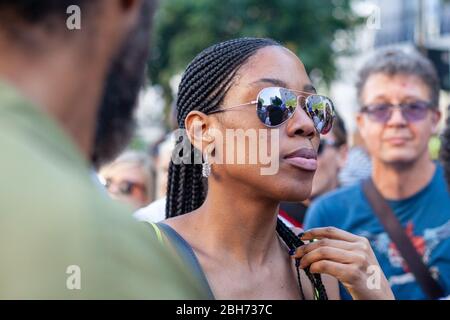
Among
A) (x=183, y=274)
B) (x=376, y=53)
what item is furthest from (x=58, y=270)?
(x=376, y=53)

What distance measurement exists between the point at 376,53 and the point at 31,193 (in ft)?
12.5

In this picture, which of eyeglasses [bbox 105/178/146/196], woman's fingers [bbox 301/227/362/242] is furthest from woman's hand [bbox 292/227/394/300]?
eyeglasses [bbox 105/178/146/196]

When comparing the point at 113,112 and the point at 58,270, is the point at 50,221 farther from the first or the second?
the point at 113,112

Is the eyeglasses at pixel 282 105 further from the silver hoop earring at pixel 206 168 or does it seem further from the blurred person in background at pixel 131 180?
the blurred person in background at pixel 131 180

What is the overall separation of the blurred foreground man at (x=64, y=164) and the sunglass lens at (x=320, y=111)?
121 centimetres

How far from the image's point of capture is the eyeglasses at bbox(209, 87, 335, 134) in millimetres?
2391

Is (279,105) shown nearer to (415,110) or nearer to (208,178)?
(208,178)

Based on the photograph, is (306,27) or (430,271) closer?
(430,271)

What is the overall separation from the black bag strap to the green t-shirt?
8.75 feet

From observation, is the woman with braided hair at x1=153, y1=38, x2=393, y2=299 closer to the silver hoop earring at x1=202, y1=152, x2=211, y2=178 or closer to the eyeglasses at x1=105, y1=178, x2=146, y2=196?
the silver hoop earring at x1=202, y1=152, x2=211, y2=178

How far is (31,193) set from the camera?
40.3 inches

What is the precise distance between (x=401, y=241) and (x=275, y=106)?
5.27 ft

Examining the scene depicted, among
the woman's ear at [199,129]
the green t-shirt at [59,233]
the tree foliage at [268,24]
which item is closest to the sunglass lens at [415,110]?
the woman's ear at [199,129]

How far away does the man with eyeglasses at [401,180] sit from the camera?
370cm
